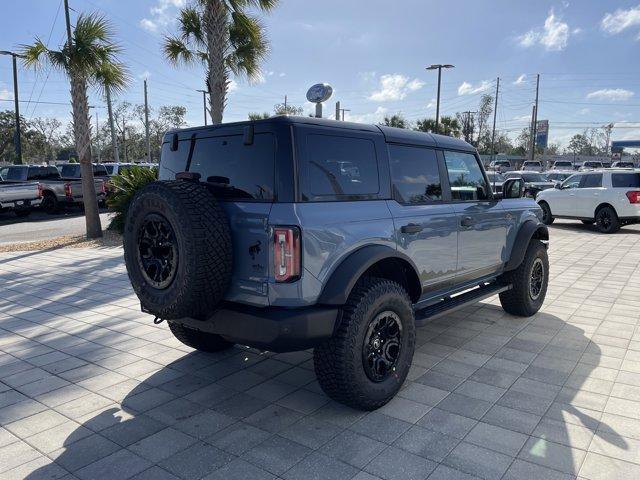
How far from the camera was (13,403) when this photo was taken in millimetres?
3508

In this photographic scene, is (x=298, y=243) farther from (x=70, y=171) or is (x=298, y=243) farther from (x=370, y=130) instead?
(x=70, y=171)

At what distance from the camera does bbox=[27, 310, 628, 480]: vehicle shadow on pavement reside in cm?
279

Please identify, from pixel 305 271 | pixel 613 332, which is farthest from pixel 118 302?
pixel 613 332

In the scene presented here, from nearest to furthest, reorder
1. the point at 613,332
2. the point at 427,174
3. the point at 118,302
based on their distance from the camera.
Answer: the point at 427,174 < the point at 613,332 < the point at 118,302

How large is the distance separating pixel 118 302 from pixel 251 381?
3099 mm

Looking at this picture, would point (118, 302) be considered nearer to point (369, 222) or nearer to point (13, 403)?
point (13, 403)

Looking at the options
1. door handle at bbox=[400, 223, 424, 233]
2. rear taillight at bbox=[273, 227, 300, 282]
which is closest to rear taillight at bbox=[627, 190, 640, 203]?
door handle at bbox=[400, 223, 424, 233]

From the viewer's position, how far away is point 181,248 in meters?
2.91

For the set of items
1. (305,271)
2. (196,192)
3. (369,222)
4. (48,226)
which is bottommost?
(48,226)

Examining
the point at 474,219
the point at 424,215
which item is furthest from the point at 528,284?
the point at 424,215

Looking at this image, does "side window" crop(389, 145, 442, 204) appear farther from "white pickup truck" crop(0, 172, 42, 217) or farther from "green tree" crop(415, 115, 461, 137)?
"green tree" crop(415, 115, 461, 137)

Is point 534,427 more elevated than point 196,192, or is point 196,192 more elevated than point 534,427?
point 196,192

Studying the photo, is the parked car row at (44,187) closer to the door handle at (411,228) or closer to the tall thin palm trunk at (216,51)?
the tall thin palm trunk at (216,51)

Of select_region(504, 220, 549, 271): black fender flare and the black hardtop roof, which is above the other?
the black hardtop roof
